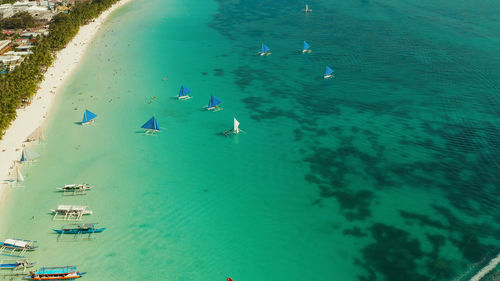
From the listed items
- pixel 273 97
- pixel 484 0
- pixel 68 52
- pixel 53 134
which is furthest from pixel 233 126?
pixel 484 0

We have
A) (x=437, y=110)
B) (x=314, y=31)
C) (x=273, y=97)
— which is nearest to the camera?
(x=437, y=110)

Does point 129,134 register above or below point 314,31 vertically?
below

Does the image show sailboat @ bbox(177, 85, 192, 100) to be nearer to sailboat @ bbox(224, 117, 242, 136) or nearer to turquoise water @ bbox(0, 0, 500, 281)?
turquoise water @ bbox(0, 0, 500, 281)

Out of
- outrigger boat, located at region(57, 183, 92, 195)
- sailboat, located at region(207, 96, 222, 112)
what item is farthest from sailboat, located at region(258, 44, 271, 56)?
outrigger boat, located at region(57, 183, 92, 195)

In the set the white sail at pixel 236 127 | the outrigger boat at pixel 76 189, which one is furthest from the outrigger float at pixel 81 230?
the white sail at pixel 236 127

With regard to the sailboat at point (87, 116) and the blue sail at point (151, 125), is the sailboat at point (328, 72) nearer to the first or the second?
the blue sail at point (151, 125)

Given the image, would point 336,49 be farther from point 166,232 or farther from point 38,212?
point 38,212

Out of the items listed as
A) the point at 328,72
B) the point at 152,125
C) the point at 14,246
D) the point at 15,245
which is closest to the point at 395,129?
the point at 328,72
